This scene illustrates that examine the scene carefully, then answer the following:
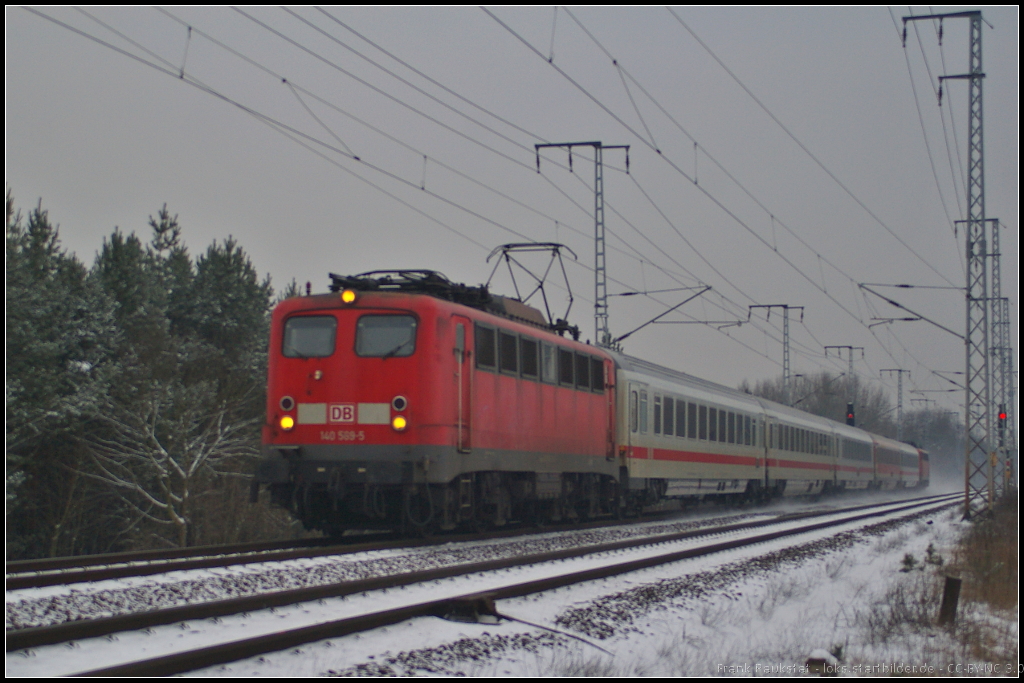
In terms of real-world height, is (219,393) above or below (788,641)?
above

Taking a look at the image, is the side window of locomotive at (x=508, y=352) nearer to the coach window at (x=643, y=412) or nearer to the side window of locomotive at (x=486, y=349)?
the side window of locomotive at (x=486, y=349)

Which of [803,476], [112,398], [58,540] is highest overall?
[112,398]

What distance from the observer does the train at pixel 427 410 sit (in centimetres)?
1343

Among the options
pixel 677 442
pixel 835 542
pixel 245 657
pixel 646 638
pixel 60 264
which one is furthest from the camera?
pixel 60 264

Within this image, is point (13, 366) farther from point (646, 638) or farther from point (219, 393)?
point (646, 638)

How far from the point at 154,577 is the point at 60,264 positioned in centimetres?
3727

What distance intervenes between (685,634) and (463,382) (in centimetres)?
639

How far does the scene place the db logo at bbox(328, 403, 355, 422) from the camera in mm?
13602

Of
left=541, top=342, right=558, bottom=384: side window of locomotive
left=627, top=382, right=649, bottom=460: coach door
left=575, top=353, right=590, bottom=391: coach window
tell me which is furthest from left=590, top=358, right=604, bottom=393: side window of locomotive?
left=541, top=342, right=558, bottom=384: side window of locomotive

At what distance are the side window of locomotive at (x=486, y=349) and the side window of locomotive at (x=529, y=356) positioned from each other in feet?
2.85

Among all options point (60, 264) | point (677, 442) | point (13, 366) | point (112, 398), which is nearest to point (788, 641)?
point (677, 442)

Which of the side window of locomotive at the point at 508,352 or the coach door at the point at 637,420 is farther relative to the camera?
the coach door at the point at 637,420

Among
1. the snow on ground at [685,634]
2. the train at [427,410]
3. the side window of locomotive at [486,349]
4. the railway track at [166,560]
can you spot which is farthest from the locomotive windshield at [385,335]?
the snow on ground at [685,634]

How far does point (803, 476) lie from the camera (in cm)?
3491
